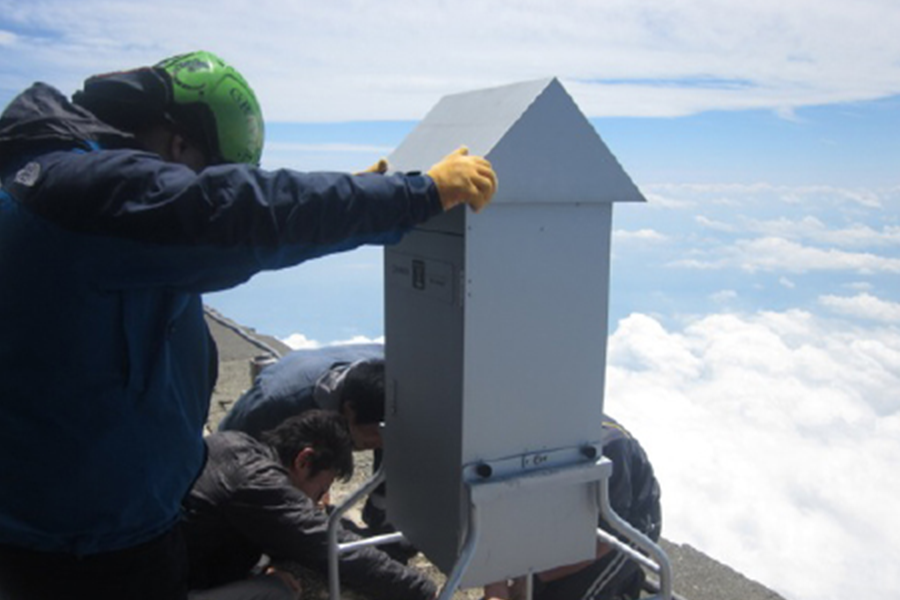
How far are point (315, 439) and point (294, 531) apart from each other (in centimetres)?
41

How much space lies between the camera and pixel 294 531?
10.6ft

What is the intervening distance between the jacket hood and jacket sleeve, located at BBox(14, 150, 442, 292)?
6cm

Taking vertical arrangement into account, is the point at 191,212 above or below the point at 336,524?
above

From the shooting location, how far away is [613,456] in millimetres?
3373

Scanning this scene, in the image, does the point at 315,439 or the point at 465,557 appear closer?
the point at 465,557

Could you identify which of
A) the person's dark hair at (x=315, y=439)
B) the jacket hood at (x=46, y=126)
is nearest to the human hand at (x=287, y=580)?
the person's dark hair at (x=315, y=439)

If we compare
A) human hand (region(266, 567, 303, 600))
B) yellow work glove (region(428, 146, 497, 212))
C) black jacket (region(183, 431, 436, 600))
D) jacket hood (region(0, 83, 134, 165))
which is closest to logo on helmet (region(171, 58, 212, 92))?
jacket hood (region(0, 83, 134, 165))

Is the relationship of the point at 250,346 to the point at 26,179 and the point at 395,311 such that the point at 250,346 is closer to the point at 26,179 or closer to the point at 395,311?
the point at 395,311

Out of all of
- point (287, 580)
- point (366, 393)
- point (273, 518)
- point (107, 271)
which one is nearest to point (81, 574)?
point (107, 271)

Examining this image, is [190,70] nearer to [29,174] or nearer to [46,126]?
[46,126]

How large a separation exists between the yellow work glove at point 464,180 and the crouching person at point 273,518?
1675mm

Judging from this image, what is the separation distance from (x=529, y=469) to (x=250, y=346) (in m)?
6.87

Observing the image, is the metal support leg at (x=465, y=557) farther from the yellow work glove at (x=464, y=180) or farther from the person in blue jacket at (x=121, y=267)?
the yellow work glove at (x=464, y=180)

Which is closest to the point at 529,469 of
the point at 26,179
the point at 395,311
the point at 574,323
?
the point at 574,323
